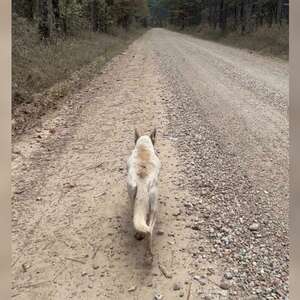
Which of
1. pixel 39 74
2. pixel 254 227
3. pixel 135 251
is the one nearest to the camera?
pixel 135 251

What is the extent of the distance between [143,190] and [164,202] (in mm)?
708

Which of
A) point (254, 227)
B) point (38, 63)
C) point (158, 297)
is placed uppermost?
point (38, 63)

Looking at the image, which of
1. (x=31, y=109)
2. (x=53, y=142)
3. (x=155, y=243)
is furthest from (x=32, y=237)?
(x=31, y=109)

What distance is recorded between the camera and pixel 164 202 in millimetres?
2840

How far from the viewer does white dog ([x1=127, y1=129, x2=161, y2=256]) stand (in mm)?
2001

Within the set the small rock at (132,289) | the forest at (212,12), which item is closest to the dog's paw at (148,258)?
the small rock at (132,289)

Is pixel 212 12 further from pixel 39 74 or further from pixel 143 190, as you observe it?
pixel 143 190

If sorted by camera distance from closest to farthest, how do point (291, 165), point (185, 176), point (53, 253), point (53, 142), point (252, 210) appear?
point (291, 165) < point (53, 253) < point (252, 210) < point (185, 176) < point (53, 142)

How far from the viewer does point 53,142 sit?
4.12 m

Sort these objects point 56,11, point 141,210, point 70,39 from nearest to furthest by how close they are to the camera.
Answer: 1. point 141,210
2. point 70,39
3. point 56,11

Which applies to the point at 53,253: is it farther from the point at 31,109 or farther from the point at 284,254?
the point at 31,109

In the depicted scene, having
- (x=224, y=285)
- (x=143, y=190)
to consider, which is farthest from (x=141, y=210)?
(x=224, y=285)

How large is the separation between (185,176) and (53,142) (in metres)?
1.48

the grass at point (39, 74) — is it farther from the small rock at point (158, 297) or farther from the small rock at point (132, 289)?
the small rock at point (158, 297)
